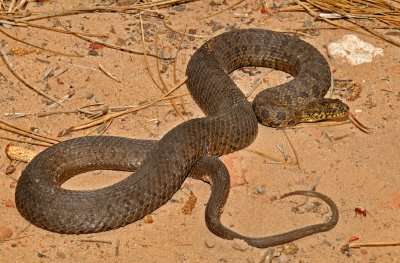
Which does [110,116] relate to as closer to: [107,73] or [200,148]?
[107,73]

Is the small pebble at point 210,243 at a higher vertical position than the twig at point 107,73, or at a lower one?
lower

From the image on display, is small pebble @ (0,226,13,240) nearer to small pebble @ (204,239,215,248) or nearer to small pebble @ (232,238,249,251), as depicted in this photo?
small pebble @ (204,239,215,248)

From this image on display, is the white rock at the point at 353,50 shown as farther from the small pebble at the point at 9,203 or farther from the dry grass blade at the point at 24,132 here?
the small pebble at the point at 9,203

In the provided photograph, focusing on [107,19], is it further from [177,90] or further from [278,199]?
[278,199]

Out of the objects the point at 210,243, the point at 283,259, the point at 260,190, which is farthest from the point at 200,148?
the point at 283,259

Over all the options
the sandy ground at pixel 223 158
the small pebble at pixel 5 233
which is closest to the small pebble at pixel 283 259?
the sandy ground at pixel 223 158

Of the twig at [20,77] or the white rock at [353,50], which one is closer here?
the twig at [20,77]
